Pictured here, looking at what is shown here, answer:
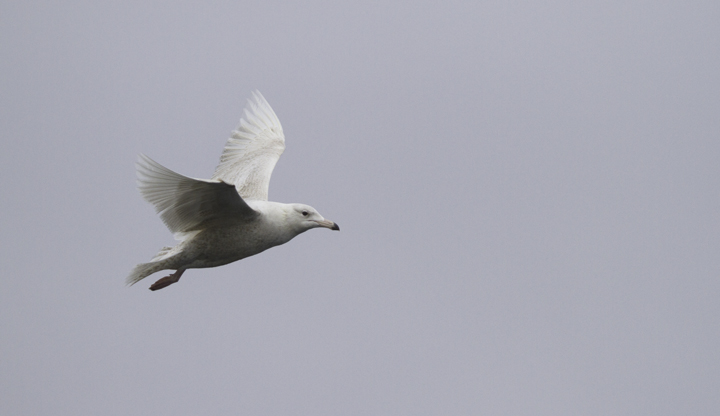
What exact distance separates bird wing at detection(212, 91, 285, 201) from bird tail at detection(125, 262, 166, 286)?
225cm

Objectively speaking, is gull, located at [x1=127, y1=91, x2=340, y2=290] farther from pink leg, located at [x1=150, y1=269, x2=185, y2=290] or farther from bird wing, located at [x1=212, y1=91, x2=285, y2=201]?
bird wing, located at [x1=212, y1=91, x2=285, y2=201]

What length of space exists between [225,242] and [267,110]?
18.0ft

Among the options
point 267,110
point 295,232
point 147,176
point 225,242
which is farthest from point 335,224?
point 267,110

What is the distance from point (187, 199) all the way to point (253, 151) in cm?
449

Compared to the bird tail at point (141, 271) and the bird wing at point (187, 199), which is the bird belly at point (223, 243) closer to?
the bird wing at point (187, 199)

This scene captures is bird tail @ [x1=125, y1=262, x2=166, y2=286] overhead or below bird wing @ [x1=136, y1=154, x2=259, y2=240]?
below

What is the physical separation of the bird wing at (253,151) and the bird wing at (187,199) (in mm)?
2025

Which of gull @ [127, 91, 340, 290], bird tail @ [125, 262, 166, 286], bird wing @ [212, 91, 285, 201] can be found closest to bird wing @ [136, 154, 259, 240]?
gull @ [127, 91, 340, 290]

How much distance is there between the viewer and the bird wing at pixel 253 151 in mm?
16781

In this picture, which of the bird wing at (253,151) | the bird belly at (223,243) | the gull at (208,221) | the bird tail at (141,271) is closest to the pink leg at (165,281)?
the gull at (208,221)

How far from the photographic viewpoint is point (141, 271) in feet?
48.2

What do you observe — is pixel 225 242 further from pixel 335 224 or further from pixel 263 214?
pixel 335 224

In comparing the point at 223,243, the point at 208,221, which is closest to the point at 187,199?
the point at 208,221

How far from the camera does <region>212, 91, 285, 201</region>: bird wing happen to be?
16.8 m
